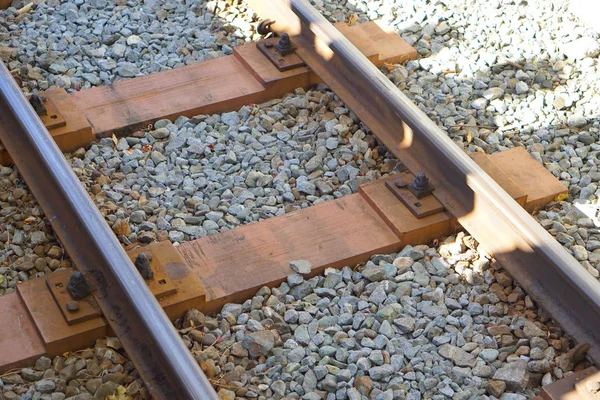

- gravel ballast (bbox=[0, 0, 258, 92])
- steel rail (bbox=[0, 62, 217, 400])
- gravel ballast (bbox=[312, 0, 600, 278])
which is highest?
gravel ballast (bbox=[312, 0, 600, 278])

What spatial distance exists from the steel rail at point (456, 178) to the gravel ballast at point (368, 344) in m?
0.10

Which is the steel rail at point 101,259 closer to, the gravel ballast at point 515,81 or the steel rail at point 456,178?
the steel rail at point 456,178

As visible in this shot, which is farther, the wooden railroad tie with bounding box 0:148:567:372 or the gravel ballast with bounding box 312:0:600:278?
the gravel ballast with bounding box 312:0:600:278

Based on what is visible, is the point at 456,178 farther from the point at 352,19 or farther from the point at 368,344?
the point at 352,19

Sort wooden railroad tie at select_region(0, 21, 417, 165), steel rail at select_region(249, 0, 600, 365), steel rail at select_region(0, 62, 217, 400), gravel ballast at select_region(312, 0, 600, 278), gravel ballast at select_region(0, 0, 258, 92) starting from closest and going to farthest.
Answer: steel rail at select_region(0, 62, 217, 400) < steel rail at select_region(249, 0, 600, 365) < gravel ballast at select_region(312, 0, 600, 278) < wooden railroad tie at select_region(0, 21, 417, 165) < gravel ballast at select_region(0, 0, 258, 92)

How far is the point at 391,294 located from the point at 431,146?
777 millimetres

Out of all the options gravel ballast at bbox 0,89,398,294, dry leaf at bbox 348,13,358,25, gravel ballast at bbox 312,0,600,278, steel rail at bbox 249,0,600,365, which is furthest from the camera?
dry leaf at bbox 348,13,358,25

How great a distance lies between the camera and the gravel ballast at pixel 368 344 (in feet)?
11.3

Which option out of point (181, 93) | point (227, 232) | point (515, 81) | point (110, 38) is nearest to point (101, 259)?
point (227, 232)

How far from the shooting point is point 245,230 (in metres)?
4.11

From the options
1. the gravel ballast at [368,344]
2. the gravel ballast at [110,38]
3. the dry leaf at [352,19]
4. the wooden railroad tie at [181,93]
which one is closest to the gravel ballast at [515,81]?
the dry leaf at [352,19]

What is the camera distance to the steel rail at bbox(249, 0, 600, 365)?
3584 millimetres

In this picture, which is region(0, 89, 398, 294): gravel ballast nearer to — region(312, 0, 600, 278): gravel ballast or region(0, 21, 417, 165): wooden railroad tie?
region(0, 21, 417, 165): wooden railroad tie

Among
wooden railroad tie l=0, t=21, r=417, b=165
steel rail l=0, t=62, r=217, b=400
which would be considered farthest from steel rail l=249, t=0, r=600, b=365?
steel rail l=0, t=62, r=217, b=400
